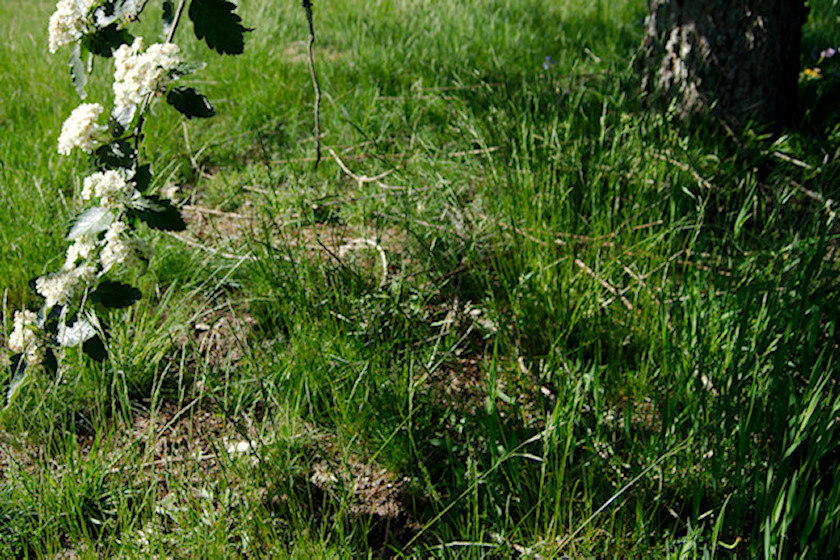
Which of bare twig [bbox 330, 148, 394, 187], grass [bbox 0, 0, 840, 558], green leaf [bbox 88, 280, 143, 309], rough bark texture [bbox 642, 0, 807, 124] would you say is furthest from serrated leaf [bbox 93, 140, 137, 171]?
rough bark texture [bbox 642, 0, 807, 124]

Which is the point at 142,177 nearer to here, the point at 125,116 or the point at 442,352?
the point at 125,116

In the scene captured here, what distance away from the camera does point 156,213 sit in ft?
4.68

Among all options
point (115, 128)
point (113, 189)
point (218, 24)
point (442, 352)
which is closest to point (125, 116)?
point (115, 128)

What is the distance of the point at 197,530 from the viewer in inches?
60.1

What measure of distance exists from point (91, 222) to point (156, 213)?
131 mm

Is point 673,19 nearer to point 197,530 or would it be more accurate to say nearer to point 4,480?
point 197,530

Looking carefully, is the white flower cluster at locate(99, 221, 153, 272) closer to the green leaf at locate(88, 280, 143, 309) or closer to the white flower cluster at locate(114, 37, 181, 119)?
the green leaf at locate(88, 280, 143, 309)

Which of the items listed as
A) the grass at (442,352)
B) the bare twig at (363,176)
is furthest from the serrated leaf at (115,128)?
the bare twig at (363,176)

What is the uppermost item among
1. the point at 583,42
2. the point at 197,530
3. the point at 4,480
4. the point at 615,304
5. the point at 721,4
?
the point at 721,4

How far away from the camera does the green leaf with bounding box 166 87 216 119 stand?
1455 mm

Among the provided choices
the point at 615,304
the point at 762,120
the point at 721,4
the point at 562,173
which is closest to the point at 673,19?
the point at 721,4

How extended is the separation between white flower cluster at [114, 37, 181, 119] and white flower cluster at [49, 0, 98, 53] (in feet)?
0.43

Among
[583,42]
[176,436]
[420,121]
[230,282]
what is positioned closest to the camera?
[176,436]

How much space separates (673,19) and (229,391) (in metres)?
2.19
